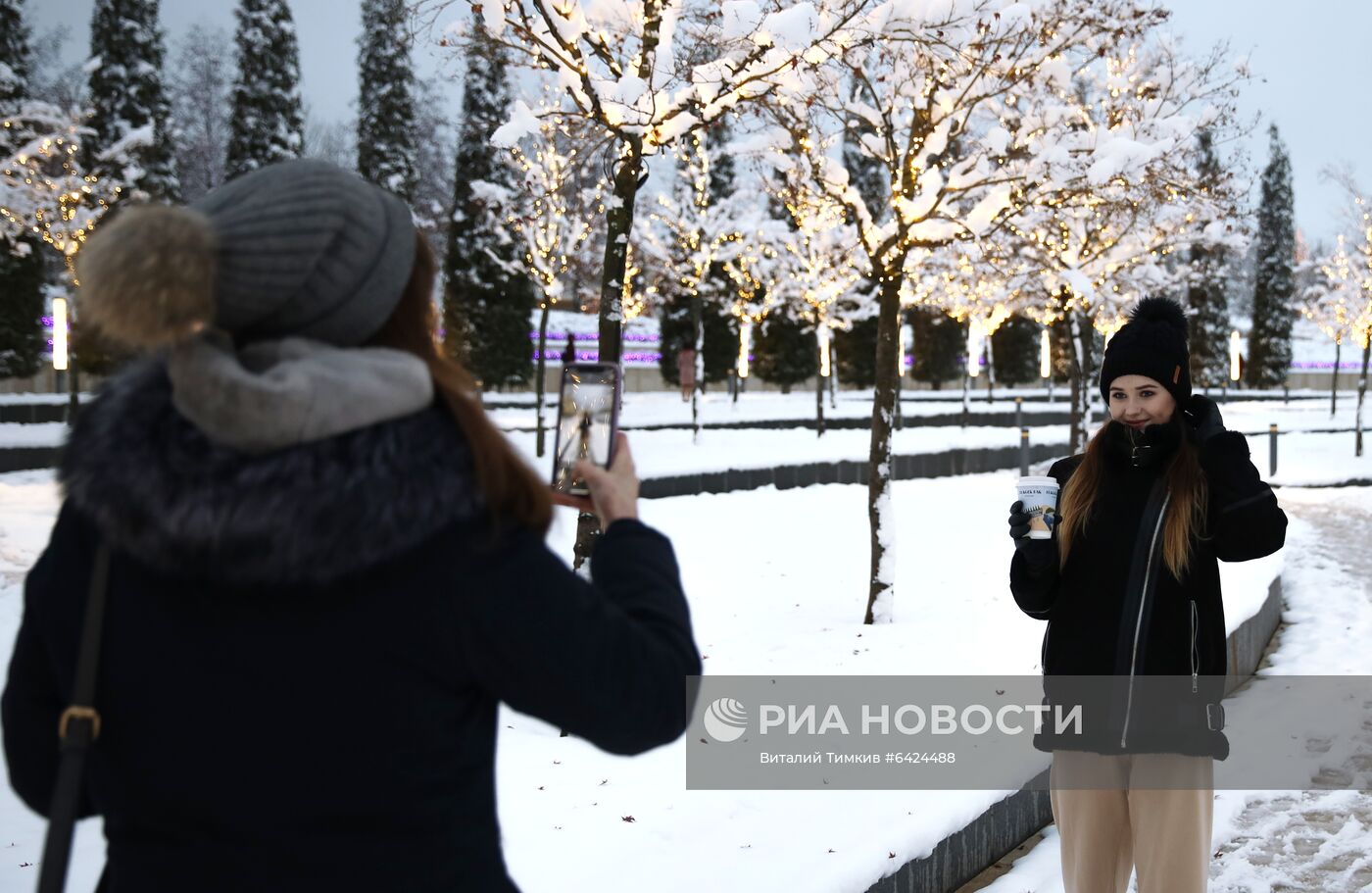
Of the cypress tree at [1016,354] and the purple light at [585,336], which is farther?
the cypress tree at [1016,354]

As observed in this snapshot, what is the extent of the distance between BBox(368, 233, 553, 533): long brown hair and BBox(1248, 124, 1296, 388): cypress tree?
5938cm

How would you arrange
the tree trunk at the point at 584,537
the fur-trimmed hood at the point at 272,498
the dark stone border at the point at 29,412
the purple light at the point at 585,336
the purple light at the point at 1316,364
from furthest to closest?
the purple light at the point at 1316,364 < the purple light at the point at 585,336 < the dark stone border at the point at 29,412 < the tree trunk at the point at 584,537 < the fur-trimmed hood at the point at 272,498

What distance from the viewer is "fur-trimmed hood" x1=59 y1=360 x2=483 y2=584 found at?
127 cm

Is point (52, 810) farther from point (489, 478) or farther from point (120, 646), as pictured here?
point (489, 478)

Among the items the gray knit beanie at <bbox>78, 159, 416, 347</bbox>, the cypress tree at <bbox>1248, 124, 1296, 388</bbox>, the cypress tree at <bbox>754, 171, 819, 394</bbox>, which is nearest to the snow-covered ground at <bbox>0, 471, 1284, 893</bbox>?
the gray knit beanie at <bbox>78, 159, 416, 347</bbox>

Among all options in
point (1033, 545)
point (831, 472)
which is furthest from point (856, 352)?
point (1033, 545)

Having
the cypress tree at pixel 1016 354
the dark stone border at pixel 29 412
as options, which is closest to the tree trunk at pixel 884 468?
the dark stone border at pixel 29 412

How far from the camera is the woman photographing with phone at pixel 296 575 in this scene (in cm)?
129

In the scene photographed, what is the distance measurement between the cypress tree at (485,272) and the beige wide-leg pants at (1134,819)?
2895cm

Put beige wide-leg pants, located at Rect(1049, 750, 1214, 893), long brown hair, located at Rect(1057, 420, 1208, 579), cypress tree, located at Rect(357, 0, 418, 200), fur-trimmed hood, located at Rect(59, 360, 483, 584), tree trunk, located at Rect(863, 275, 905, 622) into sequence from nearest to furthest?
fur-trimmed hood, located at Rect(59, 360, 483, 584)
beige wide-leg pants, located at Rect(1049, 750, 1214, 893)
long brown hair, located at Rect(1057, 420, 1208, 579)
tree trunk, located at Rect(863, 275, 905, 622)
cypress tree, located at Rect(357, 0, 418, 200)

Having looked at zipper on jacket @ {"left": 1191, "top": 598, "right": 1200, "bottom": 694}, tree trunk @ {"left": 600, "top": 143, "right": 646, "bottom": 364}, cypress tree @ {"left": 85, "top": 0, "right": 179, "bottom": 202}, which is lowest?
zipper on jacket @ {"left": 1191, "top": 598, "right": 1200, "bottom": 694}

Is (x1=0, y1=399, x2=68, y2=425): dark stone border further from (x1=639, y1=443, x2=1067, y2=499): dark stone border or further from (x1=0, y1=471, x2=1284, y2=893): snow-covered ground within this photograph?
(x1=639, y1=443, x2=1067, y2=499): dark stone border

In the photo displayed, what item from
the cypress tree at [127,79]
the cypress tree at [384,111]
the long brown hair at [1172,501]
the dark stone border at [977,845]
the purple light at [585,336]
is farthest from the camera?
the purple light at [585,336]

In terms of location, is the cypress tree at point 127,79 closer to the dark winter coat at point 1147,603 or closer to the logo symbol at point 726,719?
the logo symbol at point 726,719
